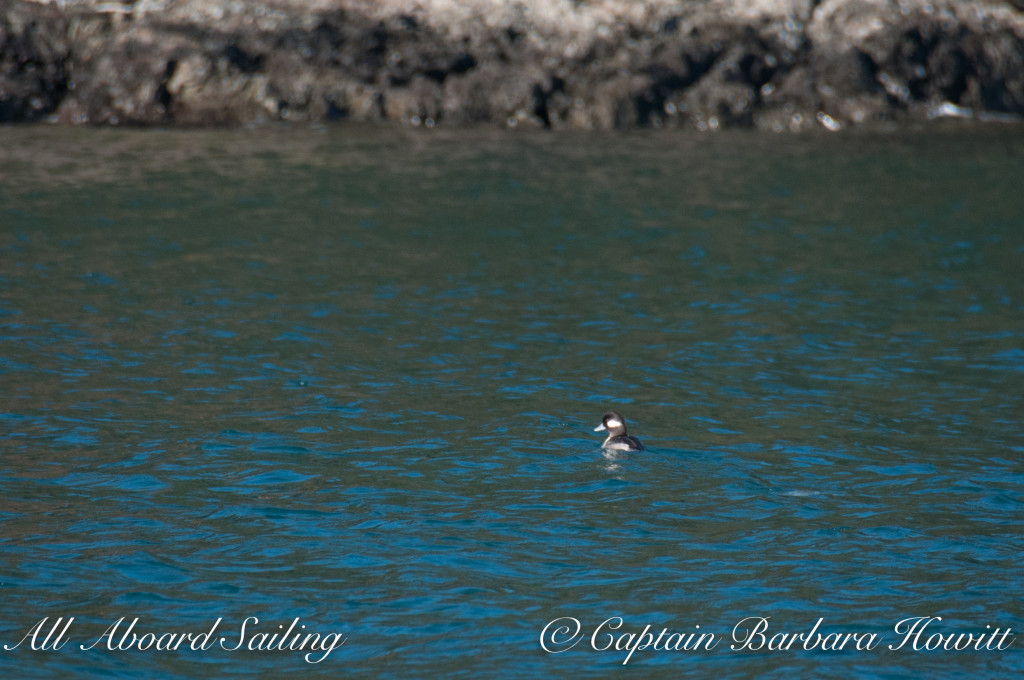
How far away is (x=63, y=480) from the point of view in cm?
1234

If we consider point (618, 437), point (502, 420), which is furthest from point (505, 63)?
Result: point (618, 437)

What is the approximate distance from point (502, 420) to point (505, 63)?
25.8 m

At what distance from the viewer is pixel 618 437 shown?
13102 mm

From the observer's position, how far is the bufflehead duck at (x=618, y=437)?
13.0 metres

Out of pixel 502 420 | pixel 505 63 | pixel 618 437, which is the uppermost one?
pixel 505 63

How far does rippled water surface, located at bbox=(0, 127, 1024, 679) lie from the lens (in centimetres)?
965

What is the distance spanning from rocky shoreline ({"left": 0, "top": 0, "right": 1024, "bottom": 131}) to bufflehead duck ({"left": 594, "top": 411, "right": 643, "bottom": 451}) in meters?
25.5

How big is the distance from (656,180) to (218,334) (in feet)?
50.8

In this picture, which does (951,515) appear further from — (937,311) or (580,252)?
(580,252)

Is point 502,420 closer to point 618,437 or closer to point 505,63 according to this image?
point 618,437

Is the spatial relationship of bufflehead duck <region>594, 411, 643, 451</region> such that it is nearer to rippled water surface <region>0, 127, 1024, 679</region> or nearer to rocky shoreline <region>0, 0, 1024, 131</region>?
rippled water surface <region>0, 127, 1024, 679</region>

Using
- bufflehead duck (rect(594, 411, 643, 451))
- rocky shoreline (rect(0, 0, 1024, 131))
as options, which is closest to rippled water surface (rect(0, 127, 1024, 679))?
bufflehead duck (rect(594, 411, 643, 451))

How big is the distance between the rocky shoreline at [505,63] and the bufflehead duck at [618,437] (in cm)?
2547

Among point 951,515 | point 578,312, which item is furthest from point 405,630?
point 578,312
